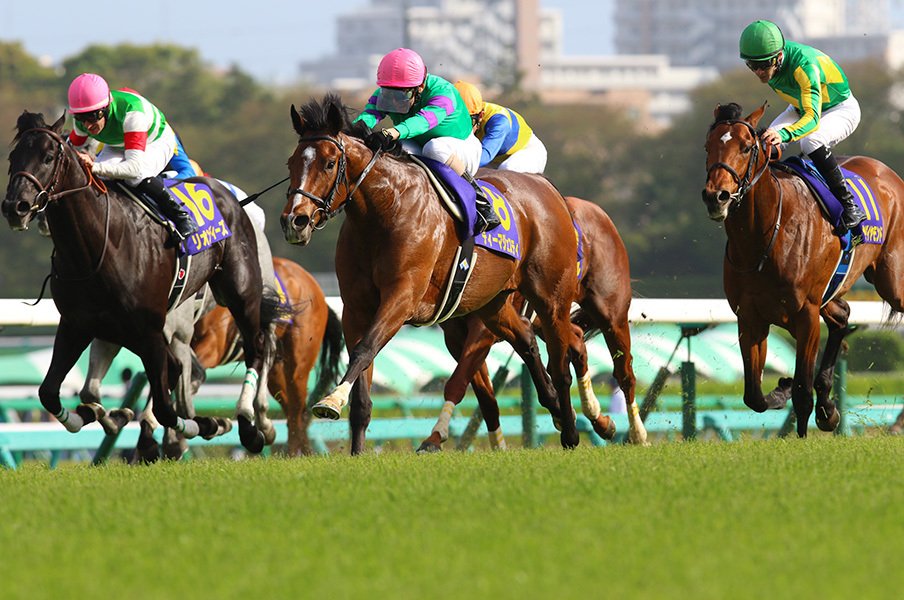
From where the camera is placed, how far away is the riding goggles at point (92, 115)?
7.26 m

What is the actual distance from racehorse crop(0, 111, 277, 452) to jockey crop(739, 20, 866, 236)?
297cm

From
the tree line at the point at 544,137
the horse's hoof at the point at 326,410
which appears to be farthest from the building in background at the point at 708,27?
the horse's hoof at the point at 326,410

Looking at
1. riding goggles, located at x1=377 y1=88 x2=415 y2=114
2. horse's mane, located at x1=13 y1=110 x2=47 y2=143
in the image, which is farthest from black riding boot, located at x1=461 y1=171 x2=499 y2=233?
horse's mane, located at x1=13 y1=110 x2=47 y2=143

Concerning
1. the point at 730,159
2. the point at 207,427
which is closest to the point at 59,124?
the point at 207,427

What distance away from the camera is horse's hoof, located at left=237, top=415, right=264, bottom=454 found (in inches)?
313

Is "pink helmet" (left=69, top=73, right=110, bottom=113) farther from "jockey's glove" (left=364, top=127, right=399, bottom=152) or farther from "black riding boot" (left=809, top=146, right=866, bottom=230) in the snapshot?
"black riding boot" (left=809, top=146, right=866, bottom=230)

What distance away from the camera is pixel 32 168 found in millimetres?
6492

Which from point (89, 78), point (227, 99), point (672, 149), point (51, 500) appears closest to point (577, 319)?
point (89, 78)

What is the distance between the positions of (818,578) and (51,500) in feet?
9.08

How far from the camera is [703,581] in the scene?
368 centimetres

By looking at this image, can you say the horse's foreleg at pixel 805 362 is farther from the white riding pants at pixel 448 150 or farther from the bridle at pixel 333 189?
the bridle at pixel 333 189

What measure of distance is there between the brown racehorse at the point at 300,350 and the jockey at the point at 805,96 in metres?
3.39

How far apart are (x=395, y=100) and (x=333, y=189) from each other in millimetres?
1053

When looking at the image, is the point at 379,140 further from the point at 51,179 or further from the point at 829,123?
the point at 829,123
